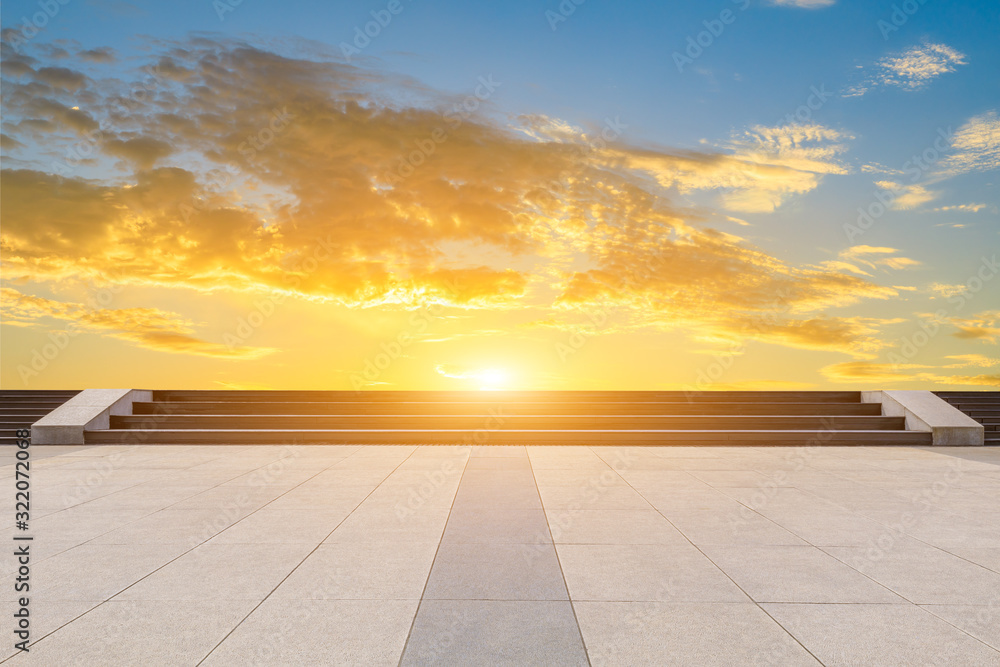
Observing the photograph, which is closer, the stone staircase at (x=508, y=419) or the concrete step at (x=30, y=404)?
the stone staircase at (x=508, y=419)

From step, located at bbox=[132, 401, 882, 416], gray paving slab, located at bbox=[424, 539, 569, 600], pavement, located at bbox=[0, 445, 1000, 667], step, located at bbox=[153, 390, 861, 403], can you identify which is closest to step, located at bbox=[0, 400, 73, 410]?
step, located at bbox=[153, 390, 861, 403]

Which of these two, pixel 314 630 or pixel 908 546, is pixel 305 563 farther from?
pixel 908 546

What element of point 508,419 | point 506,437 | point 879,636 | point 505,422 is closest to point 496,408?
point 508,419

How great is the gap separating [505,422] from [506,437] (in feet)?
3.38

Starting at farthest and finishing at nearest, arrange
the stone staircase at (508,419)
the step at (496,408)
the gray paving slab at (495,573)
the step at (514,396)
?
the step at (514,396), the step at (496,408), the stone staircase at (508,419), the gray paving slab at (495,573)

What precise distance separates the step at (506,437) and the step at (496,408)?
1.99 m

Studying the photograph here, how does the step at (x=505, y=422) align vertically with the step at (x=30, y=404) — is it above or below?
above

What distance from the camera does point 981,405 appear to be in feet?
57.5

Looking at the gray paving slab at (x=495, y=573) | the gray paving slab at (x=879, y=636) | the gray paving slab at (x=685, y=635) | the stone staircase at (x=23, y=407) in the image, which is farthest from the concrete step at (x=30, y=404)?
the gray paving slab at (x=879, y=636)

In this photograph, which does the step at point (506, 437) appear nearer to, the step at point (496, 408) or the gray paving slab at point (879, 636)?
the step at point (496, 408)

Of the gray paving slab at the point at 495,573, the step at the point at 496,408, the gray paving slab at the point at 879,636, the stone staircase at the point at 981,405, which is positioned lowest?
the gray paving slab at the point at 495,573

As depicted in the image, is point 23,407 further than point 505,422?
Yes

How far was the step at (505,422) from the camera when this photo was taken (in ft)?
49.0

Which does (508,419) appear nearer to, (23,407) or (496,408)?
(496,408)
